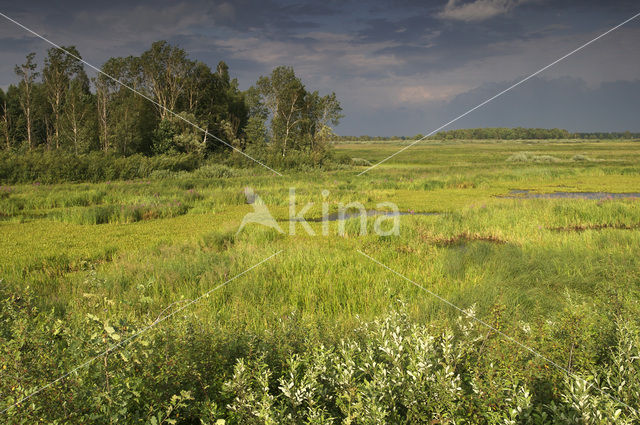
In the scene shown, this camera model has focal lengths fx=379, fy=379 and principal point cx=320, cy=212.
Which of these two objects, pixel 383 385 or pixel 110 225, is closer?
pixel 383 385

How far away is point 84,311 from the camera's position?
5.22m

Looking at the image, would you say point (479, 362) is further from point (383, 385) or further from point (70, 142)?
point (70, 142)

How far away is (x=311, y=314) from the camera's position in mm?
5262

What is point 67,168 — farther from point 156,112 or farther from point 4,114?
point 4,114

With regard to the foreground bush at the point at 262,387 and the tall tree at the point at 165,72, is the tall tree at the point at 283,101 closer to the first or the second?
the tall tree at the point at 165,72

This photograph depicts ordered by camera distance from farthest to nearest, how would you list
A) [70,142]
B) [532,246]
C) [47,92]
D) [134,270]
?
[47,92] → [70,142] → [532,246] → [134,270]

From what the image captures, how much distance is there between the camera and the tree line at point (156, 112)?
117 feet

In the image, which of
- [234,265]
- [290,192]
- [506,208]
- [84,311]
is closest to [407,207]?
[506,208]

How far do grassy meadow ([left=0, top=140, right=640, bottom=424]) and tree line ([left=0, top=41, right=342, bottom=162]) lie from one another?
2091cm

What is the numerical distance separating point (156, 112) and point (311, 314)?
39253 millimetres

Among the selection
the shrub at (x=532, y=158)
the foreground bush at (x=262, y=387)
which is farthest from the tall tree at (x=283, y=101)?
the foreground bush at (x=262, y=387)

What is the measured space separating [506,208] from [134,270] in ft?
43.0

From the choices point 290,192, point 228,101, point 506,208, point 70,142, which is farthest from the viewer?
point 228,101

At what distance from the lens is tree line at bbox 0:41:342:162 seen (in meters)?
35.6
